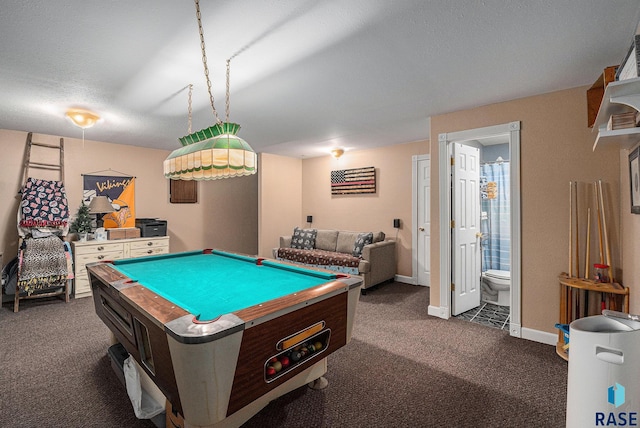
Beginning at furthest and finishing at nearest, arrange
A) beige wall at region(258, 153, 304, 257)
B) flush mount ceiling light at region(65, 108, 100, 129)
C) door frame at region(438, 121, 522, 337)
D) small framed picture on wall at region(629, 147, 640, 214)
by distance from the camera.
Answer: beige wall at region(258, 153, 304, 257), flush mount ceiling light at region(65, 108, 100, 129), door frame at region(438, 121, 522, 337), small framed picture on wall at region(629, 147, 640, 214)

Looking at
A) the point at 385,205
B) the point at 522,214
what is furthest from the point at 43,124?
the point at 522,214

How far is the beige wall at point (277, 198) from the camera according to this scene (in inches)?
229

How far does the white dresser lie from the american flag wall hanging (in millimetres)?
3203

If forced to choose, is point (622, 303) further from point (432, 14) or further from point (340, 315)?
point (432, 14)

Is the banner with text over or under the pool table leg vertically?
over

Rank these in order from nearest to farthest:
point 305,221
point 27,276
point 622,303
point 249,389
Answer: point 249,389
point 622,303
point 27,276
point 305,221

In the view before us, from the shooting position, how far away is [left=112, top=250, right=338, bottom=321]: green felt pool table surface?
66.9 inches

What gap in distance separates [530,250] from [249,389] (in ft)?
9.18

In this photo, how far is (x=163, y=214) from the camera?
5465 millimetres

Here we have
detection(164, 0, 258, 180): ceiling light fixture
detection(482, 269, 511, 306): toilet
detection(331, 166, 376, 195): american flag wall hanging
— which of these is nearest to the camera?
detection(164, 0, 258, 180): ceiling light fixture

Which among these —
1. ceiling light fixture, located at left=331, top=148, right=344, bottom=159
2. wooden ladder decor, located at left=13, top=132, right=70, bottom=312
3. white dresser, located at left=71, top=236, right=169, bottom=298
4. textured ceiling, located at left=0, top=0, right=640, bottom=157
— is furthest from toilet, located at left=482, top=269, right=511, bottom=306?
wooden ladder decor, located at left=13, top=132, right=70, bottom=312

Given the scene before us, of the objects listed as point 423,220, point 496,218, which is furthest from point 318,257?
point 496,218

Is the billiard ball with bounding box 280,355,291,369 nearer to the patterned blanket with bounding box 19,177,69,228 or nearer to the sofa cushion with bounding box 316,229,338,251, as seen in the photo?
the sofa cushion with bounding box 316,229,338,251

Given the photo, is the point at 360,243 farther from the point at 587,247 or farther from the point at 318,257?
the point at 587,247
